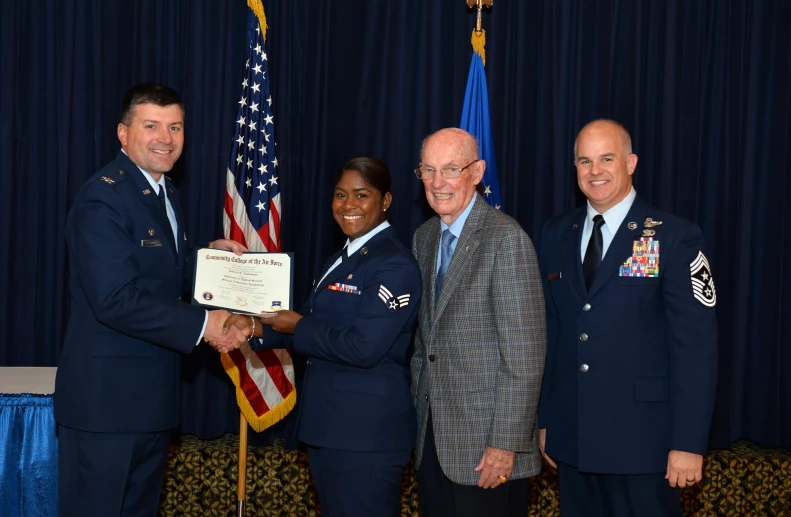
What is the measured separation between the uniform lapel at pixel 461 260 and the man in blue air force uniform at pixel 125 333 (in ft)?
2.90

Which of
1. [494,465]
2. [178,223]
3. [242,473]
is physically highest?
[178,223]

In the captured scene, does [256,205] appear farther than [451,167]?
Yes

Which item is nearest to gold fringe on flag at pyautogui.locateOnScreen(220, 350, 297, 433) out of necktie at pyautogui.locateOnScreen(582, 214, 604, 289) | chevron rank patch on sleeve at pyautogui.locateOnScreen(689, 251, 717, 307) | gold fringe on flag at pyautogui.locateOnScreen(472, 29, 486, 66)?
necktie at pyautogui.locateOnScreen(582, 214, 604, 289)

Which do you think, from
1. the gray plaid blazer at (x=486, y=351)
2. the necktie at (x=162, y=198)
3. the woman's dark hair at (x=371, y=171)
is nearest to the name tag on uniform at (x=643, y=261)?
the gray plaid blazer at (x=486, y=351)

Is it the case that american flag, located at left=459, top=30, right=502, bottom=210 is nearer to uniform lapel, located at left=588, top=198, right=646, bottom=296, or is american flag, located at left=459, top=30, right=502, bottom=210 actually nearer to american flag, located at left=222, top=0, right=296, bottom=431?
american flag, located at left=222, top=0, right=296, bottom=431

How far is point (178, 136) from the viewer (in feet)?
9.58

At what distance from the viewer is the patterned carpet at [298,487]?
4.28 meters

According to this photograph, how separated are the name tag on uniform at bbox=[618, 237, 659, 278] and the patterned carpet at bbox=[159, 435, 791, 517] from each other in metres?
2.04

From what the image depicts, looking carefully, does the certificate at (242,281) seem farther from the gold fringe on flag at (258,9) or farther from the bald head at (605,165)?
the gold fringe on flag at (258,9)

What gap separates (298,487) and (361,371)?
81.5 inches

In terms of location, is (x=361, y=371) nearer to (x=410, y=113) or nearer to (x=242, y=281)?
(x=242, y=281)

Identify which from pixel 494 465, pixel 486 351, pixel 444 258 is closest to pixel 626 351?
pixel 486 351

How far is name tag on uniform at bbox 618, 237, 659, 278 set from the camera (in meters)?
2.53

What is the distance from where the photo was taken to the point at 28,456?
324cm
